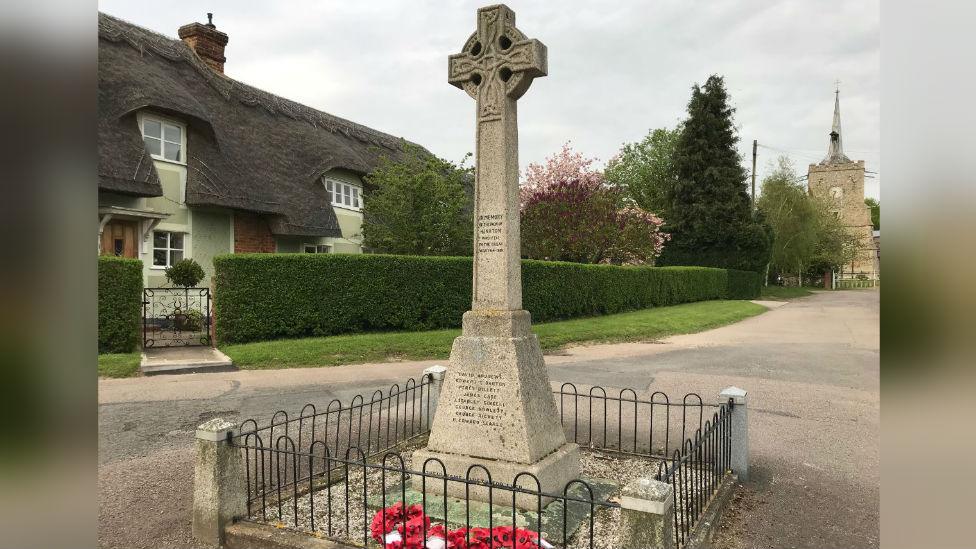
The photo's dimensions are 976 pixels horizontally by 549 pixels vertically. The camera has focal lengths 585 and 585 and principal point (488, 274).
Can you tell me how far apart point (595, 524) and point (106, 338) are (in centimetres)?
1172

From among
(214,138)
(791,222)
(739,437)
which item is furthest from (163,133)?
(791,222)

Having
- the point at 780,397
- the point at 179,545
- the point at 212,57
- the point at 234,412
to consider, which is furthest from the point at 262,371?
the point at 212,57

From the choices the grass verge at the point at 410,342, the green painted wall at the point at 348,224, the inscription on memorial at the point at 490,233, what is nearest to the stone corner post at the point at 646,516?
the inscription on memorial at the point at 490,233

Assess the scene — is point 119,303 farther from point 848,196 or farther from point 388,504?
point 848,196

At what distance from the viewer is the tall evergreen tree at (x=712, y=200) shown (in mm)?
38312

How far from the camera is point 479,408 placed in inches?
203

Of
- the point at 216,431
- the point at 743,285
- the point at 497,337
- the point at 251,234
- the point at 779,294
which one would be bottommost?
the point at 779,294

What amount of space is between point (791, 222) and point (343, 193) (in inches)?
1446

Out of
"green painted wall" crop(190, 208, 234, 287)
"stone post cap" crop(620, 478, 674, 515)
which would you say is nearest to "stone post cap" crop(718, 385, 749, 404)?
"stone post cap" crop(620, 478, 674, 515)

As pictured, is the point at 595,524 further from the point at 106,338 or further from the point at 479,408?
the point at 106,338

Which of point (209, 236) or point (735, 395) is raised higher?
point (209, 236)

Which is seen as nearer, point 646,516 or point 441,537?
point 646,516

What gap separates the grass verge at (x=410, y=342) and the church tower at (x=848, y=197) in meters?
41.6

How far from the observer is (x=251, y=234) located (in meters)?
20.2
